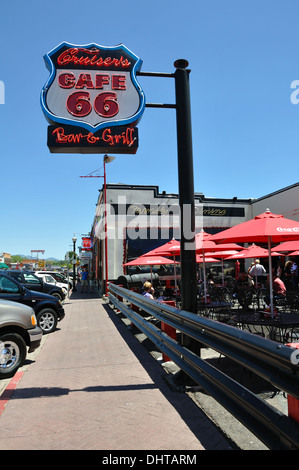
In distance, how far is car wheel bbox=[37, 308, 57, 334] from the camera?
969 centimetres

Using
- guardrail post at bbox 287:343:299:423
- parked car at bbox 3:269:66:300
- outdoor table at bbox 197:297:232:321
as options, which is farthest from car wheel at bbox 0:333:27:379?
parked car at bbox 3:269:66:300

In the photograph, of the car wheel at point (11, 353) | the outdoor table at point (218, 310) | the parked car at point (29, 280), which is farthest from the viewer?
the parked car at point (29, 280)

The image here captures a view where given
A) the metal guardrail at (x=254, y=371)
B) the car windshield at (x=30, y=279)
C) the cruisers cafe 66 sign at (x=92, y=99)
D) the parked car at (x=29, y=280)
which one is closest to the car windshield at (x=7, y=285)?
the parked car at (x=29, y=280)

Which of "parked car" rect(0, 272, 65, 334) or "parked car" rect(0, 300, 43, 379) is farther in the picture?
"parked car" rect(0, 272, 65, 334)

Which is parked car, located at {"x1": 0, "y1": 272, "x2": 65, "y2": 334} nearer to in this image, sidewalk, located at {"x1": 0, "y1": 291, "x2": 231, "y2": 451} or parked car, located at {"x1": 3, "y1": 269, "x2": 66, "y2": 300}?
parked car, located at {"x1": 3, "y1": 269, "x2": 66, "y2": 300}

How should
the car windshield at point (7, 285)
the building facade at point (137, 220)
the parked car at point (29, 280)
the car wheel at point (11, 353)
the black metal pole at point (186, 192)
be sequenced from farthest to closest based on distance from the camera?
the building facade at point (137, 220), the parked car at point (29, 280), the car windshield at point (7, 285), the car wheel at point (11, 353), the black metal pole at point (186, 192)

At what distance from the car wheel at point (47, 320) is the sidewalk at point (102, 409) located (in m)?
2.88

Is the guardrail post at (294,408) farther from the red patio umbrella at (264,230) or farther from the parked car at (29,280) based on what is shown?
the parked car at (29,280)

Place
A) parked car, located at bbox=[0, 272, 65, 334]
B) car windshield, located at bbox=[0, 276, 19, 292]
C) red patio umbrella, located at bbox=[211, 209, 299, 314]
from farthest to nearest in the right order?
1. parked car, located at bbox=[0, 272, 65, 334]
2. car windshield, located at bbox=[0, 276, 19, 292]
3. red patio umbrella, located at bbox=[211, 209, 299, 314]

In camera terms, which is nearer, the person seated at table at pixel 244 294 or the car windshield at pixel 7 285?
the car windshield at pixel 7 285

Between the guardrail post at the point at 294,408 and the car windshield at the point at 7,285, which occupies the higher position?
the car windshield at the point at 7,285

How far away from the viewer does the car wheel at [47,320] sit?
969 cm

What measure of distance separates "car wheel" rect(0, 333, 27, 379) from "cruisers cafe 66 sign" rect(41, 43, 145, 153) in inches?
130

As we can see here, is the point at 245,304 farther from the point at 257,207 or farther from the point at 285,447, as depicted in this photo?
the point at 257,207
